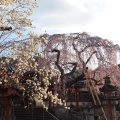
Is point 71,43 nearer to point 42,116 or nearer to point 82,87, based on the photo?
point 42,116

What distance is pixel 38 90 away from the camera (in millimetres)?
10211

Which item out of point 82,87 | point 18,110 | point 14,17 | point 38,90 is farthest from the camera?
point 82,87

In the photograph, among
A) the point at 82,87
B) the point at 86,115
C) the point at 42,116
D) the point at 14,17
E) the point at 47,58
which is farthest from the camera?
the point at 82,87

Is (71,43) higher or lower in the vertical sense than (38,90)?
higher

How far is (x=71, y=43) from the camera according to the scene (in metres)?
16.8

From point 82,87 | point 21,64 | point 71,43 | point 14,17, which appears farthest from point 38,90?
point 82,87

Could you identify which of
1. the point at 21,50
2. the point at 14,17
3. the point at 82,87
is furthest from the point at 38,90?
the point at 82,87

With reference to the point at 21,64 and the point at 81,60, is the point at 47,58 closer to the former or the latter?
the point at 81,60

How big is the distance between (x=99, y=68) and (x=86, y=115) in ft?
19.5

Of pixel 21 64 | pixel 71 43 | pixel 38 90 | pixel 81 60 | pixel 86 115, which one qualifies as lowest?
pixel 86 115

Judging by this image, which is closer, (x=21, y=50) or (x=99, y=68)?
(x=21, y=50)

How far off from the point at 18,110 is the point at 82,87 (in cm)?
1041

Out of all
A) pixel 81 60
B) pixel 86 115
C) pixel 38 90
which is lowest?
pixel 86 115

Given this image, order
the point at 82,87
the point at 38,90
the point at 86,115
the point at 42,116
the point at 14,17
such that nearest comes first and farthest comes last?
the point at 14,17 < the point at 38,90 < the point at 42,116 < the point at 86,115 < the point at 82,87
